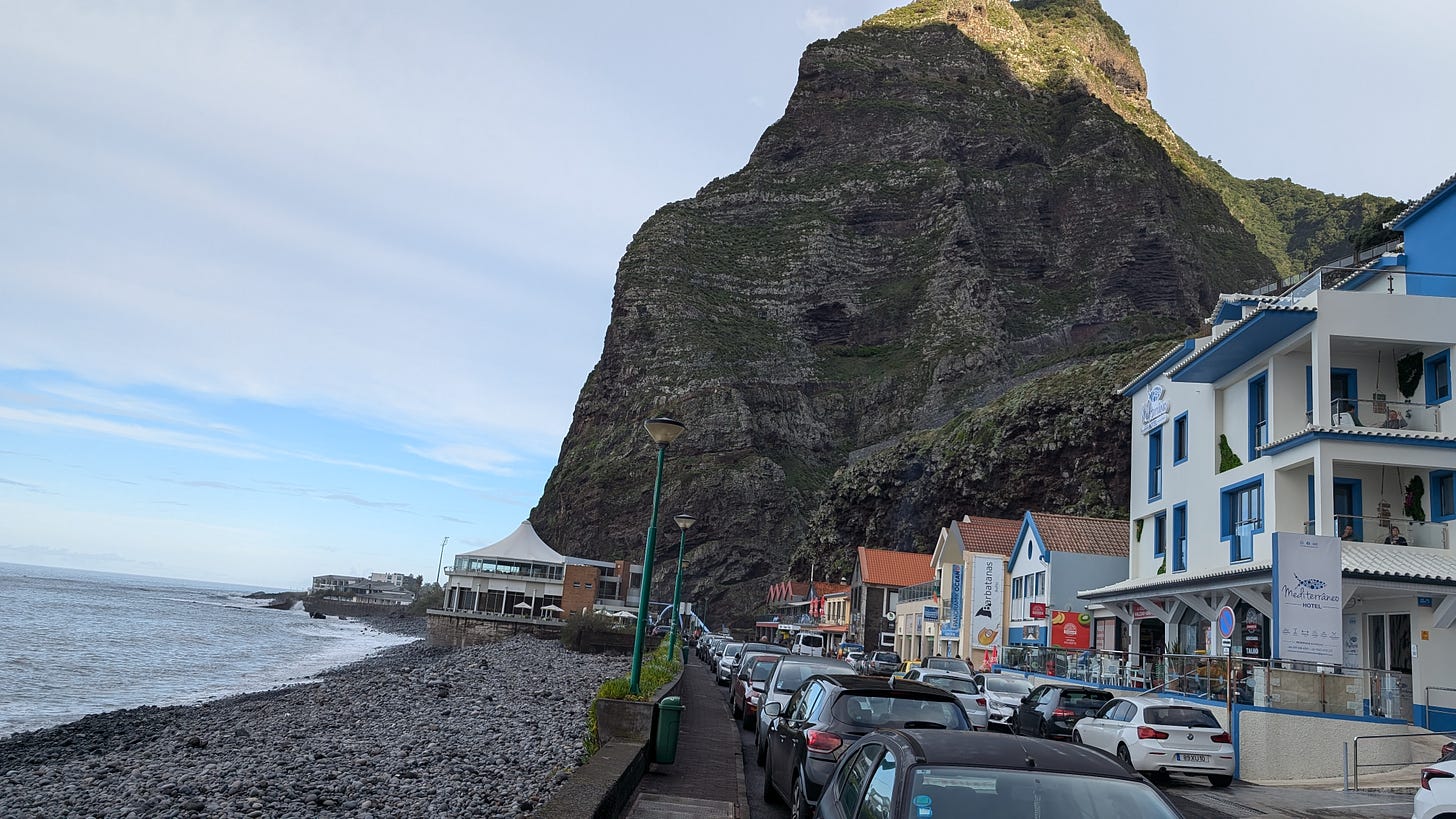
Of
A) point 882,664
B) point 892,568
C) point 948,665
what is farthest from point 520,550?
point 948,665

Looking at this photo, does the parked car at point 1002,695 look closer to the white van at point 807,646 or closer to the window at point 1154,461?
the window at point 1154,461

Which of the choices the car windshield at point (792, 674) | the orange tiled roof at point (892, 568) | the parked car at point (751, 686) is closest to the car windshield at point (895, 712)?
the car windshield at point (792, 674)

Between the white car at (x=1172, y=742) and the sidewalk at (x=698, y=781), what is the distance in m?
5.96

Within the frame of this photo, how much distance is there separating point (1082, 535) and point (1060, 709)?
78.8 feet

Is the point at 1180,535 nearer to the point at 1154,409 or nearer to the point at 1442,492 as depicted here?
the point at 1154,409

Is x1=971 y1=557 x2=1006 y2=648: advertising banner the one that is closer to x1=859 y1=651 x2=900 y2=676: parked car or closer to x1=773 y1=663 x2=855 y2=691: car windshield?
x1=859 y1=651 x2=900 y2=676: parked car

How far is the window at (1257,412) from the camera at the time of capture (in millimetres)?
26300

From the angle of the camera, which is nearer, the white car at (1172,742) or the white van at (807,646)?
the white car at (1172,742)

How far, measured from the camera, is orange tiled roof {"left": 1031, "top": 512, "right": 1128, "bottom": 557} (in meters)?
41.0

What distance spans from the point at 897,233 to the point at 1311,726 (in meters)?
137

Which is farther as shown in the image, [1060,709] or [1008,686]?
[1008,686]

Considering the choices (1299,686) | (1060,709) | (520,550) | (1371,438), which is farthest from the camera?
(520,550)

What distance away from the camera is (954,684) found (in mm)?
22734

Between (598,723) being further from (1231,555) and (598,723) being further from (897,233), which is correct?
(897,233)
